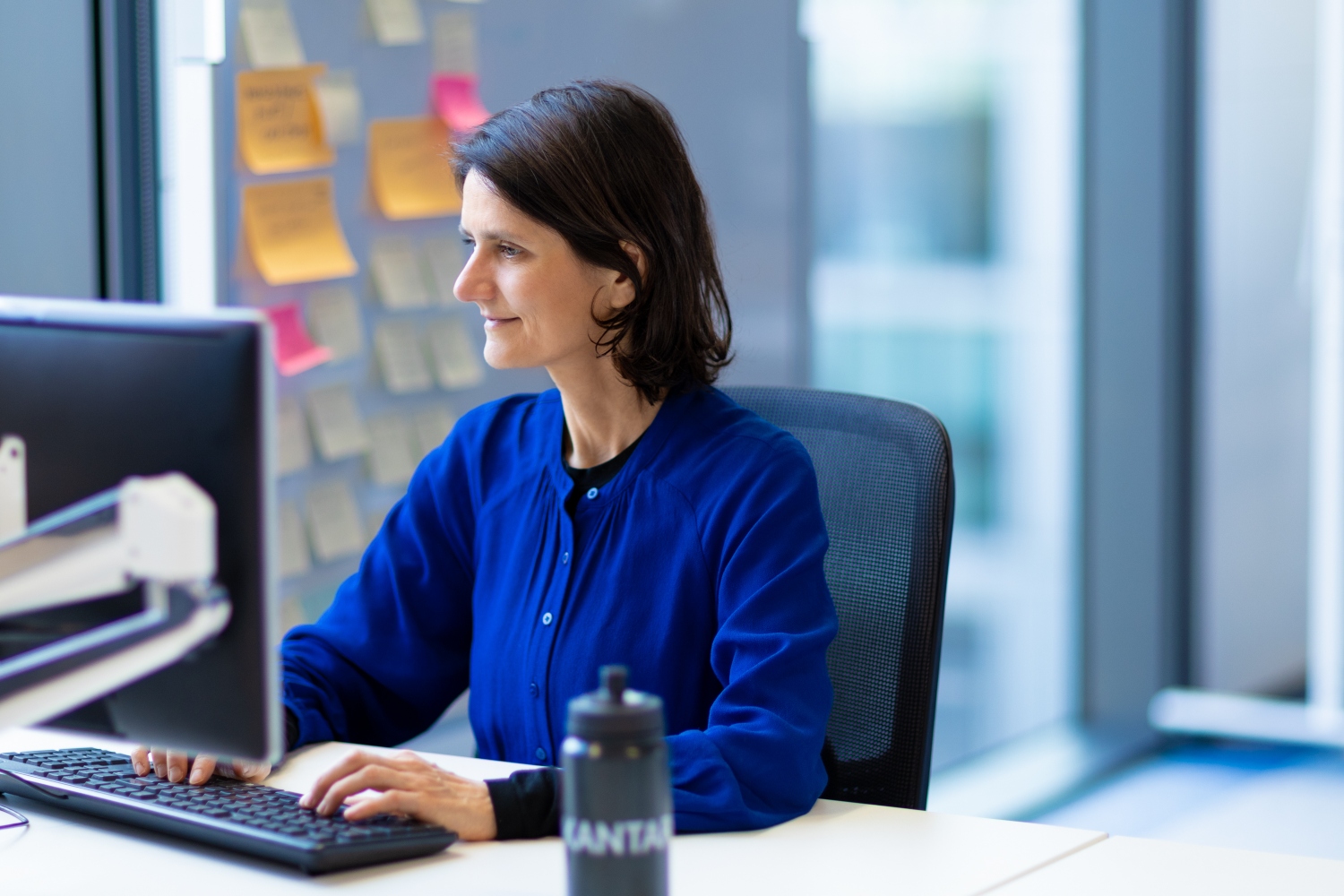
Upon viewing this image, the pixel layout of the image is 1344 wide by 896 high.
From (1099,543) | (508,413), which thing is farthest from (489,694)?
(1099,543)

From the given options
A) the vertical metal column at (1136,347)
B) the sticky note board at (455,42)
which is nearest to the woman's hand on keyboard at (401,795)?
the sticky note board at (455,42)

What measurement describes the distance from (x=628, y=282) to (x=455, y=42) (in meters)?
0.75

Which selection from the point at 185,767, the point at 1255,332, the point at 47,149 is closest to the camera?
the point at 185,767

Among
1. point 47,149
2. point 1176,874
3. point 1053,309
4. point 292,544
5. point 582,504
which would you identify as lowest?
point 1176,874

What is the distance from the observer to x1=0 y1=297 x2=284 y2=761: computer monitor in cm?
86

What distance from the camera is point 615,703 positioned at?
834 mm

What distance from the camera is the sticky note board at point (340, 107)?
1901 mm

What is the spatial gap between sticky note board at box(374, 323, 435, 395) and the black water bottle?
4.18ft

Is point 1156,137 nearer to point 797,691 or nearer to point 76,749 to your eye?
point 797,691

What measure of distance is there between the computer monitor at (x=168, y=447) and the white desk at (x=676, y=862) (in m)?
0.13

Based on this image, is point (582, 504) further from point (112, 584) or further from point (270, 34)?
point (270, 34)

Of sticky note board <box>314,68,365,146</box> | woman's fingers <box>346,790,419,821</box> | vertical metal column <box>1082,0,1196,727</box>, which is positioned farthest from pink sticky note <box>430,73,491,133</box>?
vertical metal column <box>1082,0,1196,727</box>

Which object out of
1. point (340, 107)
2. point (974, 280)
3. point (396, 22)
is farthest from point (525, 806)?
point (974, 280)

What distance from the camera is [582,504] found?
1469 mm
